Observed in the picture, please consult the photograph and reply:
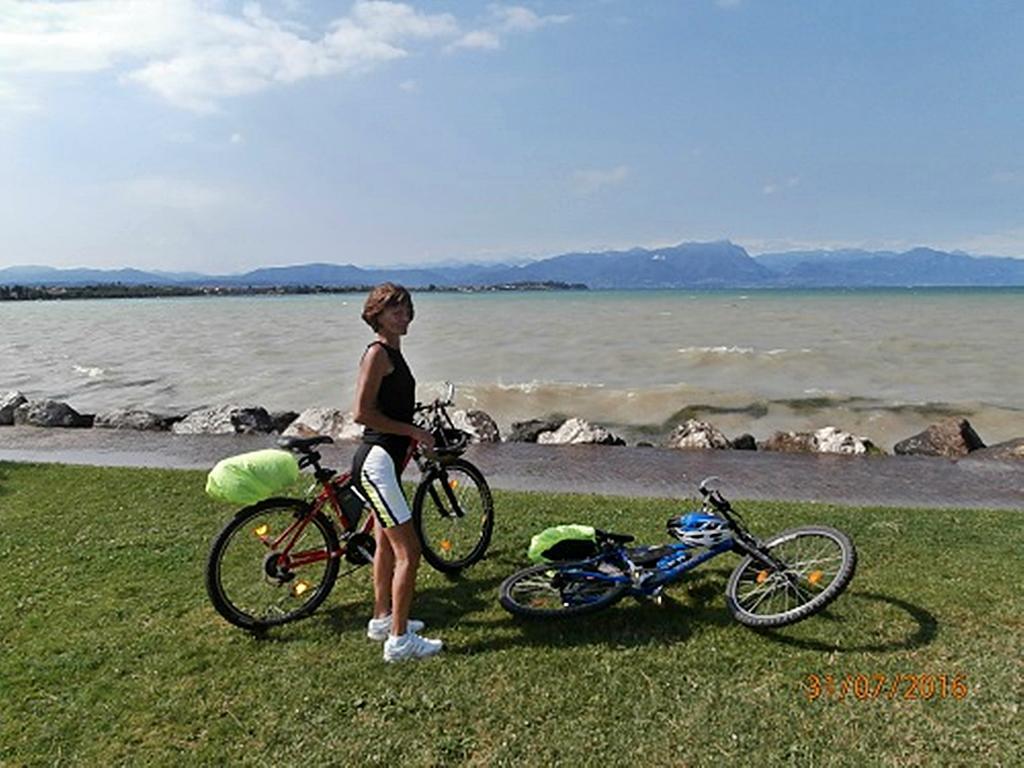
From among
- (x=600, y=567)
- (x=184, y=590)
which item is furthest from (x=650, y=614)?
(x=184, y=590)

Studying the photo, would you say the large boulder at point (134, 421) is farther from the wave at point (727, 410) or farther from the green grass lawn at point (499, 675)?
the green grass lawn at point (499, 675)

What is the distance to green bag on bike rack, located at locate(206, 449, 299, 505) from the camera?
5.05 m

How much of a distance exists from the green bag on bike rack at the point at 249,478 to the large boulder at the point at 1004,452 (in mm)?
13709

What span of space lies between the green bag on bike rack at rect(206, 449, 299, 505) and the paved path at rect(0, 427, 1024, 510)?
20.4 ft

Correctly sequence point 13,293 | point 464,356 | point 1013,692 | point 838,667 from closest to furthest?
point 1013,692
point 838,667
point 464,356
point 13,293

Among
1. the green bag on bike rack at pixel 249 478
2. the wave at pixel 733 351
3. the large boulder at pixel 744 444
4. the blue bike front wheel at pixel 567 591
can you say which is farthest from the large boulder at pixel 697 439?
the wave at pixel 733 351

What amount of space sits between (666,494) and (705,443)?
4925mm

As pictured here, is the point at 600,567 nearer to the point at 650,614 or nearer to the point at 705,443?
the point at 650,614

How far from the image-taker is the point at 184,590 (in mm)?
6176

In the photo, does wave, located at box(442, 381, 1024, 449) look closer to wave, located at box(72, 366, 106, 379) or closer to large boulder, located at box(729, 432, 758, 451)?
large boulder, located at box(729, 432, 758, 451)

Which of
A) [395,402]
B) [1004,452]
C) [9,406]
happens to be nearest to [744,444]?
[1004,452]

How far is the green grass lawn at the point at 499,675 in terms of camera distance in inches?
154

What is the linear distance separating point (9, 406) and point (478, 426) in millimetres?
12313

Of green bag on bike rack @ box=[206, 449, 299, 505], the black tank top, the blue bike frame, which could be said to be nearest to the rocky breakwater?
the blue bike frame
